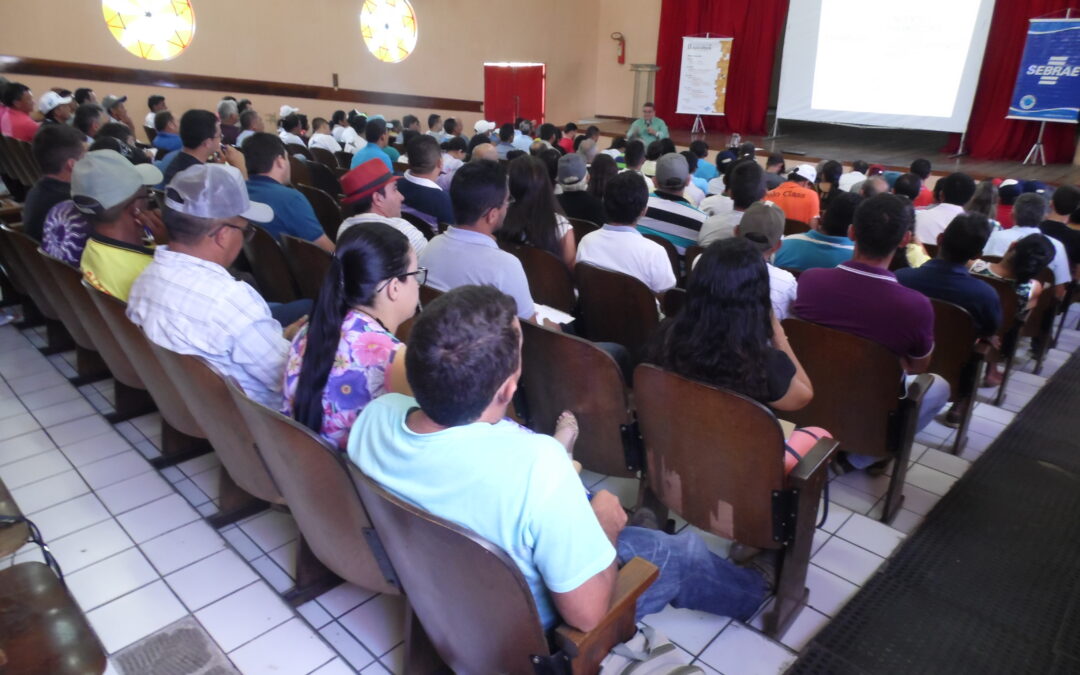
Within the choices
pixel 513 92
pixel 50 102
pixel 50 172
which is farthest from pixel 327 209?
pixel 513 92

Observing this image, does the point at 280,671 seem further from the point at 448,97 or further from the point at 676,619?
the point at 448,97

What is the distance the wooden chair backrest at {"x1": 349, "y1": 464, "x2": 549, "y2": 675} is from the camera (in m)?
0.92

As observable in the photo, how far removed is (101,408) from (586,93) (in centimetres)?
1197

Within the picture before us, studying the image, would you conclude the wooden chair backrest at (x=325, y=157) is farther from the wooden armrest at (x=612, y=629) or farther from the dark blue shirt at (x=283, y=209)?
the wooden armrest at (x=612, y=629)

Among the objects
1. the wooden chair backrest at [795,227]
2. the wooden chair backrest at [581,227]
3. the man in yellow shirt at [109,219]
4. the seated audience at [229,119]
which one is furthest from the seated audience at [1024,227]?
the seated audience at [229,119]

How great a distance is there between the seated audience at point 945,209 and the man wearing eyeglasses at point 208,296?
11.3 feet

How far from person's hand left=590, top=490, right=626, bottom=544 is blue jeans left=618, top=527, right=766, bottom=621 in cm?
17

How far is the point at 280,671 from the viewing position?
5.03 feet

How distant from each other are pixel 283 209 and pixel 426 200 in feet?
2.51

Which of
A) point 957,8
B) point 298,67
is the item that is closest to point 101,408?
point 298,67

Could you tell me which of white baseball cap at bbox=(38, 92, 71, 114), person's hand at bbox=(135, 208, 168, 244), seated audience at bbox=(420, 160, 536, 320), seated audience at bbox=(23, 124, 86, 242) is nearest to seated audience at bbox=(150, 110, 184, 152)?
white baseball cap at bbox=(38, 92, 71, 114)

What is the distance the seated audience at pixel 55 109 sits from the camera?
581 centimetres

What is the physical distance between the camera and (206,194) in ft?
5.64

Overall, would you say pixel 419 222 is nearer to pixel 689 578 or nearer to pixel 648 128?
pixel 689 578
